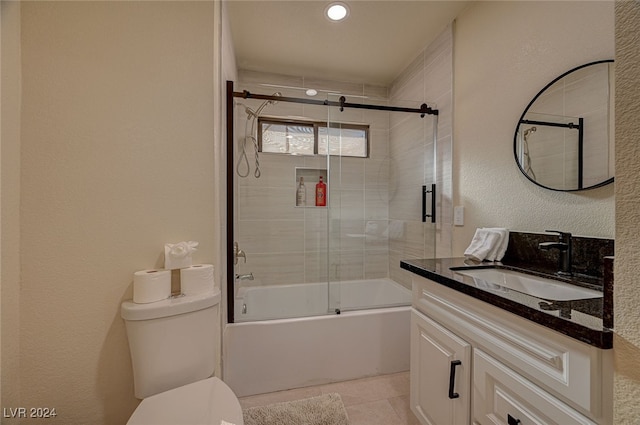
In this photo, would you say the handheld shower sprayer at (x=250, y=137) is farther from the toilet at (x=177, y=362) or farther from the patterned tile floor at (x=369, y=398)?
the patterned tile floor at (x=369, y=398)

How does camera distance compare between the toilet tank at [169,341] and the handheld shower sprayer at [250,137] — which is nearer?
the toilet tank at [169,341]

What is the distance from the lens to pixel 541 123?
54.8 inches

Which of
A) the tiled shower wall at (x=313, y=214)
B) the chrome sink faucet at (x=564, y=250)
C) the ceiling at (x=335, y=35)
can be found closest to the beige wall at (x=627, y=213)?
the chrome sink faucet at (x=564, y=250)

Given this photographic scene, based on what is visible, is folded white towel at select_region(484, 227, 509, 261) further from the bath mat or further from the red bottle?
the red bottle

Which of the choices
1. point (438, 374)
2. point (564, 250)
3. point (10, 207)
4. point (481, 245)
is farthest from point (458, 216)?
point (10, 207)

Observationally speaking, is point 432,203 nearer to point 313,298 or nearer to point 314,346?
point 313,298

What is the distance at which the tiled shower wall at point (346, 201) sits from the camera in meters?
2.39

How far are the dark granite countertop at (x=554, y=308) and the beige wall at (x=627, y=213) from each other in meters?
0.05

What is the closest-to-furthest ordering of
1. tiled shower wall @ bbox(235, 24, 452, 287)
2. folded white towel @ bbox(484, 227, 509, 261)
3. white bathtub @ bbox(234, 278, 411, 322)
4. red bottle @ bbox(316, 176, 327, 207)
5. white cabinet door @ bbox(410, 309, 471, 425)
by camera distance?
1. white cabinet door @ bbox(410, 309, 471, 425)
2. folded white towel @ bbox(484, 227, 509, 261)
3. white bathtub @ bbox(234, 278, 411, 322)
4. tiled shower wall @ bbox(235, 24, 452, 287)
5. red bottle @ bbox(316, 176, 327, 207)

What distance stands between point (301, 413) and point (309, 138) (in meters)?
2.11

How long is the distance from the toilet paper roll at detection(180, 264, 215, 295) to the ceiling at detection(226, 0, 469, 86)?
1.75m

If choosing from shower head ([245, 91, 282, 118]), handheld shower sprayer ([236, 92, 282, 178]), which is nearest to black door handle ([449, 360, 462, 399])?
handheld shower sprayer ([236, 92, 282, 178])

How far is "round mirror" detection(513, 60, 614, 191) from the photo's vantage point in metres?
1.12

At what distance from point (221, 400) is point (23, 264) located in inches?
41.0
